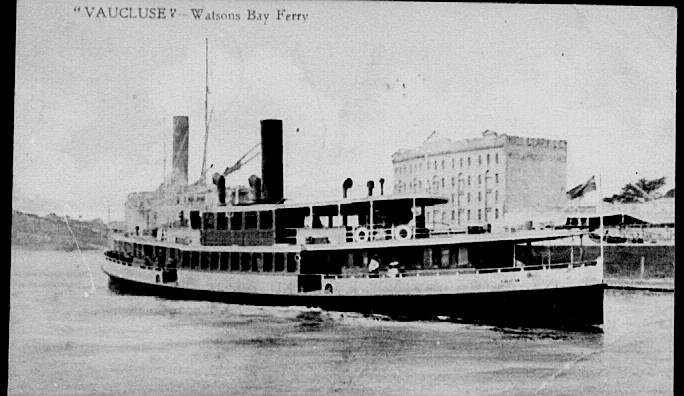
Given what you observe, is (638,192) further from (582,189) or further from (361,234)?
(361,234)

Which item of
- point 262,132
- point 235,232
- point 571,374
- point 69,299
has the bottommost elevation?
point 571,374

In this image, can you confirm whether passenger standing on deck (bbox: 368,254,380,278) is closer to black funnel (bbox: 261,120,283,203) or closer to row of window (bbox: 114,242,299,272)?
row of window (bbox: 114,242,299,272)

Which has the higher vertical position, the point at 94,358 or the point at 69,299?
the point at 69,299

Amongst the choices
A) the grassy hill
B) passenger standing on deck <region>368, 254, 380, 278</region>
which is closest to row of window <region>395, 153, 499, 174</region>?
passenger standing on deck <region>368, 254, 380, 278</region>

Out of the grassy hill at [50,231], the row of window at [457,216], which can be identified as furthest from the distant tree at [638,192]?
the grassy hill at [50,231]

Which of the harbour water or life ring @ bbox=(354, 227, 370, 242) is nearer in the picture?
the harbour water

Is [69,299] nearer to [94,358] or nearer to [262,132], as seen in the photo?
[94,358]

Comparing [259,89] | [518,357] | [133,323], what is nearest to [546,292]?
[518,357]
